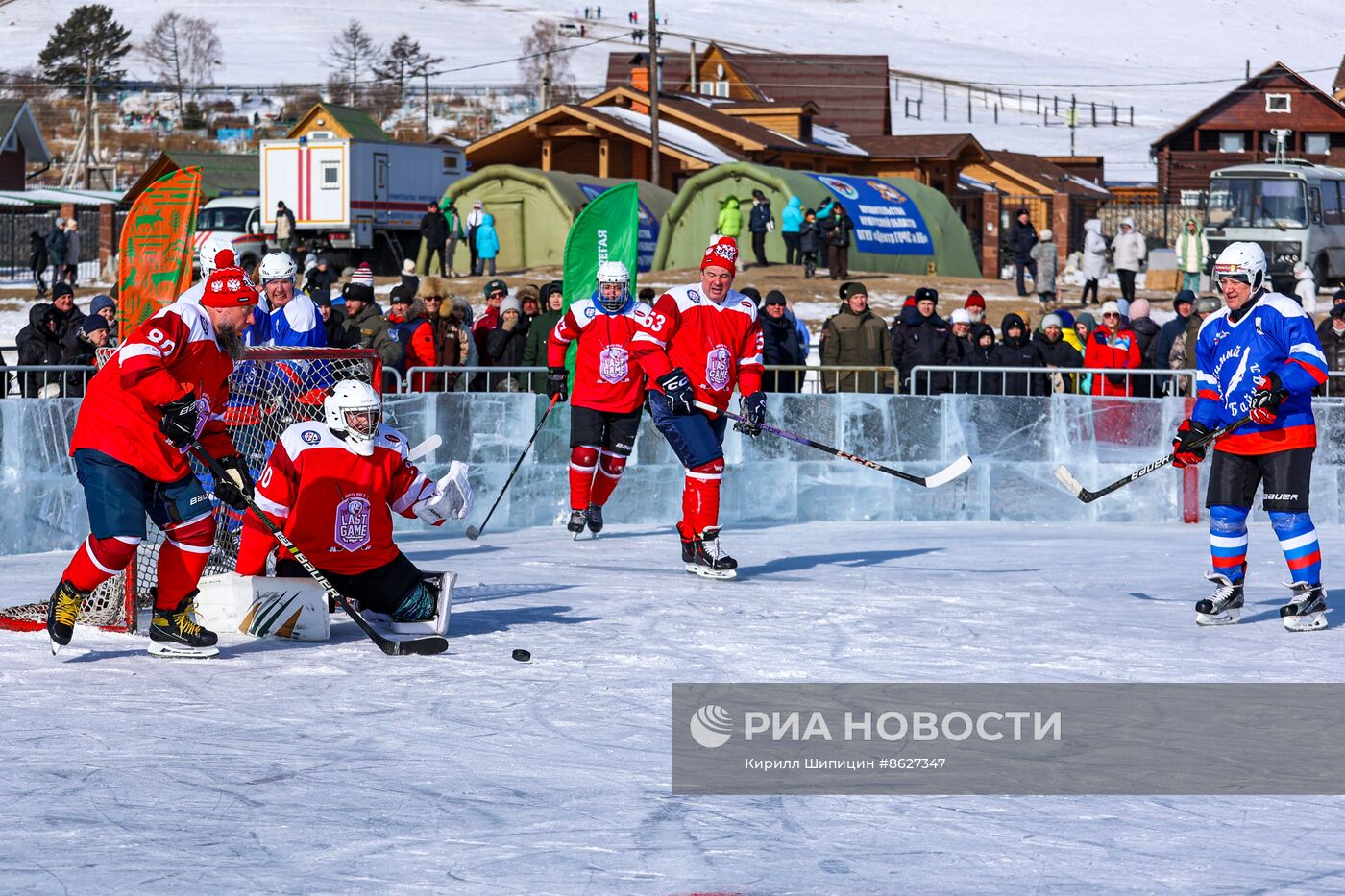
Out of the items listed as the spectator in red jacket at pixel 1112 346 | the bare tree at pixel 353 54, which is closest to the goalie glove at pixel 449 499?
the spectator in red jacket at pixel 1112 346

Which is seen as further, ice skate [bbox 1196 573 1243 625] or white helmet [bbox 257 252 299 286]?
white helmet [bbox 257 252 299 286]

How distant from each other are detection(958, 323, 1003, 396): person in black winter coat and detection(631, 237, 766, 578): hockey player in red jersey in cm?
354

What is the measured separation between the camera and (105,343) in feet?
40.0

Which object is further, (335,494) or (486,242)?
(486,242)

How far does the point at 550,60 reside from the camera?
110 meters

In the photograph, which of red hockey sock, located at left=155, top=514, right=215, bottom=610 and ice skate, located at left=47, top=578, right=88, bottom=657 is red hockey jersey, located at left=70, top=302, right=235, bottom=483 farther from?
ice skate, located at left=47, top=578, right=88, bottom=657

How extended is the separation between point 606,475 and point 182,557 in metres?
5.00

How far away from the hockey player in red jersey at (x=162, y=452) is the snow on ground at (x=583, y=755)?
0.34 m

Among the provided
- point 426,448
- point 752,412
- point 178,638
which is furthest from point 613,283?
point 178,638

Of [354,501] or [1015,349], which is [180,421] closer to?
[354,501]

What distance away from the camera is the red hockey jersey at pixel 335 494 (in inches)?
297

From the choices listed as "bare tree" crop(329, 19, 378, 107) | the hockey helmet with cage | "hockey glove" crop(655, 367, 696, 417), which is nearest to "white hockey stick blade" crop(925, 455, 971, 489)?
"hockey glove" crop(655, 367, 696, 417)

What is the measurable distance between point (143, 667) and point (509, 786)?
2470 millimetres

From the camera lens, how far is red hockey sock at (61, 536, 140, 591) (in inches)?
278
